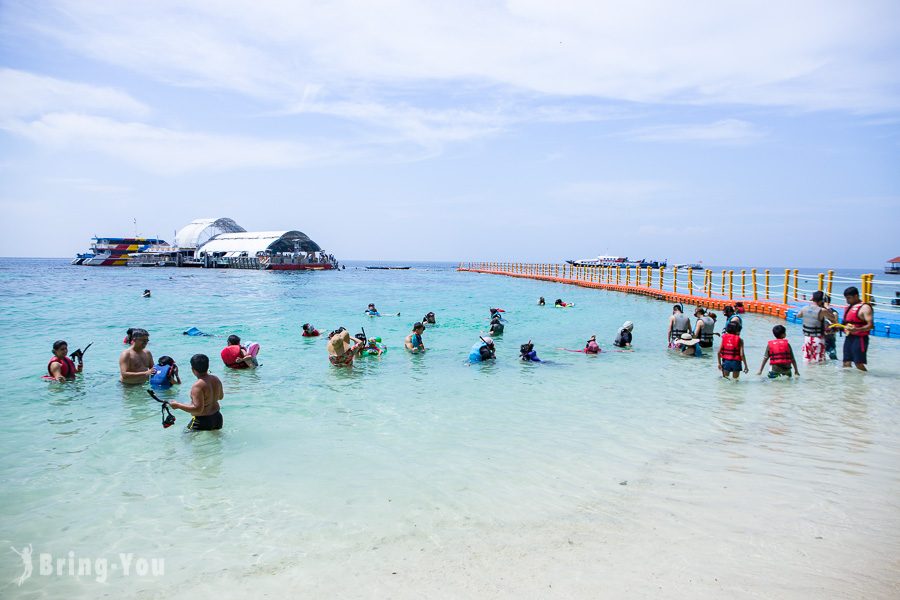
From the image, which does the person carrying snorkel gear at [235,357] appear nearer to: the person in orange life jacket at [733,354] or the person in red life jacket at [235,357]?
the person in red life jacket at [235,357]

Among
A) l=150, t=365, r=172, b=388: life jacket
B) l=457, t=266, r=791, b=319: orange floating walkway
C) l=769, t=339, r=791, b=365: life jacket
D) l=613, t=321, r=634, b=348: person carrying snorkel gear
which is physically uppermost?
l=457, t=266, r=791, b=319: orange floating walkway

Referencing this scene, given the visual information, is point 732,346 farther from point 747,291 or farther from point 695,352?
point 747,291

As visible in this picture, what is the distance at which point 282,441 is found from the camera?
7.49 metres

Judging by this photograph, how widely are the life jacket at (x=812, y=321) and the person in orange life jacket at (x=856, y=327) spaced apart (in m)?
0.49

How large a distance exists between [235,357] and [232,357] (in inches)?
2.4

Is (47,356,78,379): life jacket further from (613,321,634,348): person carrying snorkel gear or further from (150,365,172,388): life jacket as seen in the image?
(613,321,634,348): person carrying snorkel gear

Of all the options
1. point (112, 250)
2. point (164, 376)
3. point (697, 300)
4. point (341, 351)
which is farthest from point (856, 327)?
point (112, 250)

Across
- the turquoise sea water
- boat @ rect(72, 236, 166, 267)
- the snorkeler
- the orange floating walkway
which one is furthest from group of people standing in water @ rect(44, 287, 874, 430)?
boat @ rect(72, 236, 166, 267)

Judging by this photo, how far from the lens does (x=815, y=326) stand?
1152 centimetres

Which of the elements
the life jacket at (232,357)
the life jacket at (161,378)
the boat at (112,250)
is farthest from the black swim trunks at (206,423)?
the boat at (112,250)

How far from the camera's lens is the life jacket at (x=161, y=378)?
10.2 meters

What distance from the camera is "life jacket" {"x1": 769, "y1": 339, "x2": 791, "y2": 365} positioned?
10328 mm

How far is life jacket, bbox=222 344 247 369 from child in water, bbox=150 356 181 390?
6.08ft

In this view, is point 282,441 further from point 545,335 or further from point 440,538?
point 545,335
